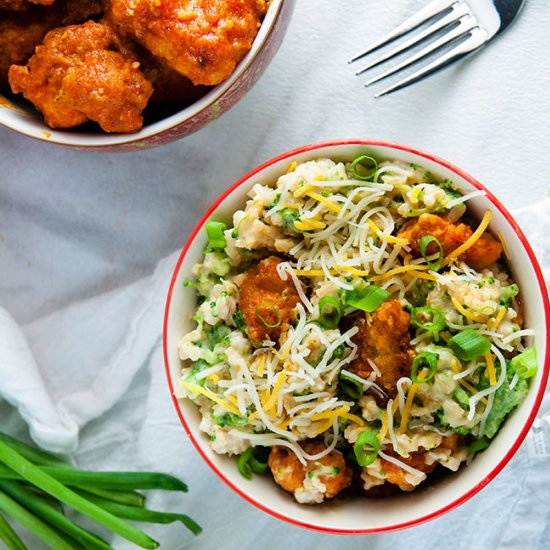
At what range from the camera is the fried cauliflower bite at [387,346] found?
1787 millimetres

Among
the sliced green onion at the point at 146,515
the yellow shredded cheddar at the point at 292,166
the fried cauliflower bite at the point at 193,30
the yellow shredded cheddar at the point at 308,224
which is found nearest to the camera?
the fried cauliflower bite at the point at 193,30

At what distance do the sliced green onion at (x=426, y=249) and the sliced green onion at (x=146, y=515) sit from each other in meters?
1.01

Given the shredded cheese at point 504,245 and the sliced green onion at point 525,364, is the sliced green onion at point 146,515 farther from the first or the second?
the shredded cheese at point 504,245

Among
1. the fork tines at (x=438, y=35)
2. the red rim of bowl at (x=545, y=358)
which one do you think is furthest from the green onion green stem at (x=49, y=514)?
the fork tines at (x=438, y=35)

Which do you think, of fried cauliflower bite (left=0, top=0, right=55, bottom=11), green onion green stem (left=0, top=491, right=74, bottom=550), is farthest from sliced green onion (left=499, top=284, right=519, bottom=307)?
green onion green stem (left=0, top=491, right=74, bottom=550)

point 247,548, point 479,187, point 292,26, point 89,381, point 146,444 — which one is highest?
point 292,26

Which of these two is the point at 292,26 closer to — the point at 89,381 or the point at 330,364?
the point at 330,364

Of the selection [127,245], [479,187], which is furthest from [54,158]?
[479,187]

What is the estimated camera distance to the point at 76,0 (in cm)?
189

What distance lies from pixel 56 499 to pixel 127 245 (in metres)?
0.75

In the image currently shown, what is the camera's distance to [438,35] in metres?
2.17

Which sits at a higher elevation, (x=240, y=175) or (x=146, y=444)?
(x=240, y=175)

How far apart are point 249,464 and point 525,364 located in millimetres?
681

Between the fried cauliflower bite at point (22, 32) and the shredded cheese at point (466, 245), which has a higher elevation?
the fried cauliflower bite at point (22, 32)
